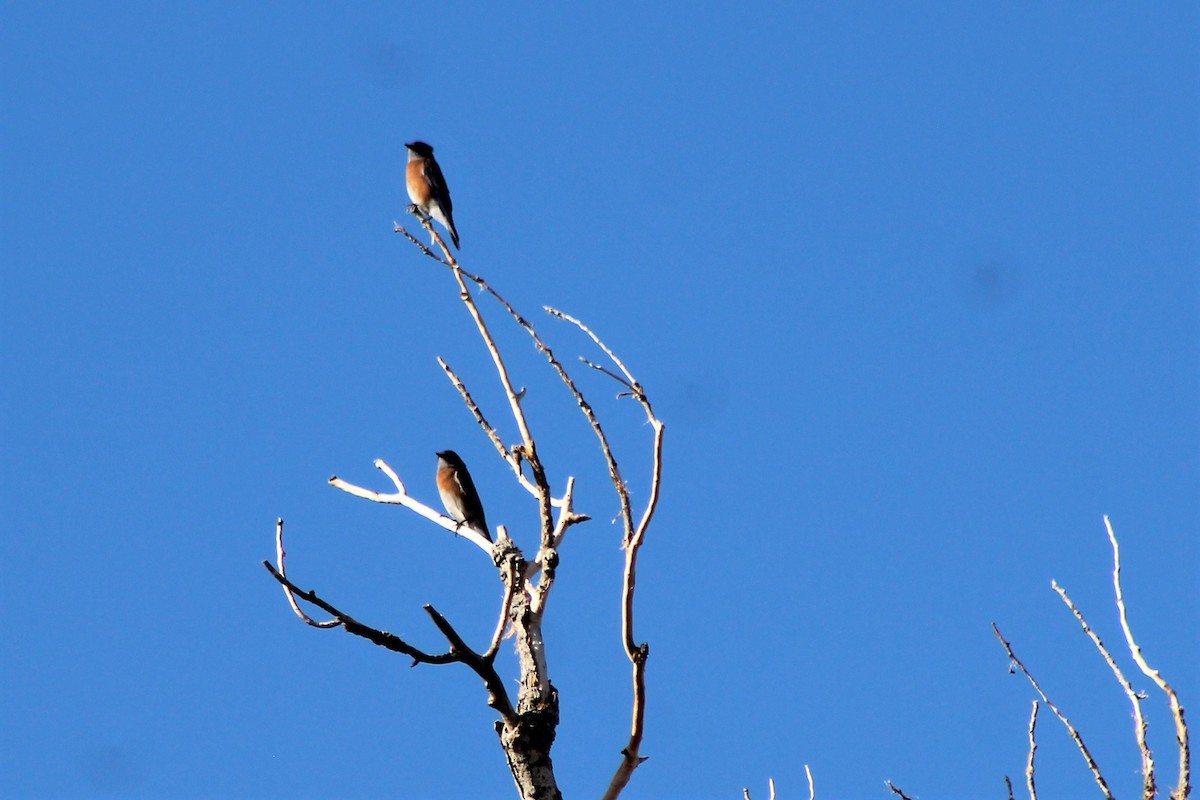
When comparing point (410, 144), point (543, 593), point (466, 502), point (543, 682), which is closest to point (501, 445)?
point (543, 593)

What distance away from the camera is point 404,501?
6230 millimetres

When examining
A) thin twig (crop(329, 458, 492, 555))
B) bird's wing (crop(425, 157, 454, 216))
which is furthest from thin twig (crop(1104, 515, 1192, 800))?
bird's wing (crop(425, 157, 454, 216))

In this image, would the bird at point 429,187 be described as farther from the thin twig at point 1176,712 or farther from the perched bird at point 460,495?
the thin twig at point 1176,712

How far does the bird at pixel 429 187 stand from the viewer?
1095cm

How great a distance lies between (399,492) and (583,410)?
204 centimetres

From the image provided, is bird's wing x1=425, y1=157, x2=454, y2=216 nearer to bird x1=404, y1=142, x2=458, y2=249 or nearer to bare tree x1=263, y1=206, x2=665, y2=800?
bird x1=404, y1=142, x2=458, y2=249

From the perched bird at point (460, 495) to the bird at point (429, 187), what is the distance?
75.7 inches

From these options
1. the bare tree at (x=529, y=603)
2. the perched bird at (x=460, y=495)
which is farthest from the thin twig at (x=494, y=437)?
the perched bird at (x=460, y=495)

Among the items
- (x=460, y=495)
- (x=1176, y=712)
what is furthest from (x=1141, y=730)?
(x=460, y=495)

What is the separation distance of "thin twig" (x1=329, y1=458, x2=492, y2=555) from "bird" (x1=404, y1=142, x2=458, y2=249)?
4.68 m

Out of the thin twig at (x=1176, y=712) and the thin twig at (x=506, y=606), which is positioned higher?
the thin twig at (x=506, y=606)

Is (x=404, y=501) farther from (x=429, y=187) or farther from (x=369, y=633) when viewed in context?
(x=429, y=187)

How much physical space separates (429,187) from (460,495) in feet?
8.65

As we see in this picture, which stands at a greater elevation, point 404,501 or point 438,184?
point 438,184
